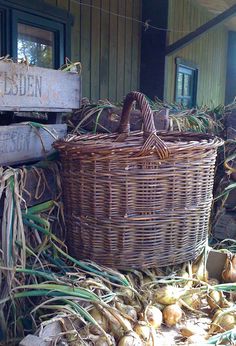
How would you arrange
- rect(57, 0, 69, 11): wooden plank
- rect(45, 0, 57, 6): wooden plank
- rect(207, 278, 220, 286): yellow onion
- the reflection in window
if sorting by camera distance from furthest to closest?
rect(57, 0, 69, 11): wooden plank, rect(45, 0, 57, 6): wooden plank, the reflection in window, rect(207, 278, 220, 286): yellow onion

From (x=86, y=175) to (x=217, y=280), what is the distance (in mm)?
625

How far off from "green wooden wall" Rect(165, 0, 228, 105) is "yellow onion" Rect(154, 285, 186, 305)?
3.28m

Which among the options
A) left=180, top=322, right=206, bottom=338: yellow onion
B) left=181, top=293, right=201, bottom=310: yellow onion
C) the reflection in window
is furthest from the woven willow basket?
the reflection in window

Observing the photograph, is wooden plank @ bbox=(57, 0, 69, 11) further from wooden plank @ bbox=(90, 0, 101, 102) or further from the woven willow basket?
the woven willow basket

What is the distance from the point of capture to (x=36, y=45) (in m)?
3.16

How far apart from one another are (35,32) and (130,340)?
249 centimetres

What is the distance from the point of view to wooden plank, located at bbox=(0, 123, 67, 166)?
4.69ft

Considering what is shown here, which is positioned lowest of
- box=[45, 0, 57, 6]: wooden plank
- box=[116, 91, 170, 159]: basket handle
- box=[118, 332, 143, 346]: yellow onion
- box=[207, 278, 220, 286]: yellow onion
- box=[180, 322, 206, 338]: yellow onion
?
box=[180, 322, 206, 338]: yellow onion

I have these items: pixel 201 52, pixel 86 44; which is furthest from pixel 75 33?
pixel 201 52

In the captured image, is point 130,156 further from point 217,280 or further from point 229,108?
point 229,108

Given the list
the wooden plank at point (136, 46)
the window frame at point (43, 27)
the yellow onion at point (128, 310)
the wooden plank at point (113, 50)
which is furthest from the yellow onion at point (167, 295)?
the wooden plank at point (136, 46)

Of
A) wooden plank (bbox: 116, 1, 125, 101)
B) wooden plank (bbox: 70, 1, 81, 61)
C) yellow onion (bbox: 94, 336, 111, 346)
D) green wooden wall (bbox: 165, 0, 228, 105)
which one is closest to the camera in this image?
yellow onion (bbox: 94, 336, 111, 346)

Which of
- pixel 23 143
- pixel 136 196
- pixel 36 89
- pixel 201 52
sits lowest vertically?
pixel 136 196

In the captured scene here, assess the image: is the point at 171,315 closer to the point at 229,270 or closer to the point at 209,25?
the point at 229,270
